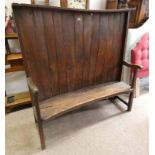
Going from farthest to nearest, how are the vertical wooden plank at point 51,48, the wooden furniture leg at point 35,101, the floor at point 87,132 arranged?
the floor at point 87,132 → the vertical wooden plank at point 51,48 → the wooden furniture leg at point 35,101

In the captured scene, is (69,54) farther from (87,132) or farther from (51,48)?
(87,132)

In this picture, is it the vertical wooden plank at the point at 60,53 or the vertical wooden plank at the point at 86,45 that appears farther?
the vertical wooden plank at the point at 86,45

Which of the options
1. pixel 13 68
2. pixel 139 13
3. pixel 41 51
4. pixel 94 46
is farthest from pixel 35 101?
pixel 139 13

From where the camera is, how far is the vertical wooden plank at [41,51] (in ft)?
4.14

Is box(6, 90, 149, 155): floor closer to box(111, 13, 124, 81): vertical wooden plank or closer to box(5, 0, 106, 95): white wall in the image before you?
box(5, 0, 106, 95): white wall

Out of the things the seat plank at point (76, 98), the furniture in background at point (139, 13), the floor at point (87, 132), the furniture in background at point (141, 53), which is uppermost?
the furniture in background at point (139, 13)

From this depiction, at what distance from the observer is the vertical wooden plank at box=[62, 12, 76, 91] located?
140 cm

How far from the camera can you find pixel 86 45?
63.4 inches

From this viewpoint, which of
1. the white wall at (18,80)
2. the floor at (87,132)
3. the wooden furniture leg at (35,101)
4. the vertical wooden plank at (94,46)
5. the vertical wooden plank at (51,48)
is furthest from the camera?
the white wall at (18,80)

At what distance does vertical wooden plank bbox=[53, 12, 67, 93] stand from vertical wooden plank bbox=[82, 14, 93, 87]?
0.90 ft

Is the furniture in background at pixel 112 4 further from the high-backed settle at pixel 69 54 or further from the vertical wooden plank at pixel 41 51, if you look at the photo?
the vertical wooden plank at pixel 41 51

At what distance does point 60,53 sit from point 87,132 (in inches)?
39.3

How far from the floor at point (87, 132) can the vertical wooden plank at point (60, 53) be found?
50 cm

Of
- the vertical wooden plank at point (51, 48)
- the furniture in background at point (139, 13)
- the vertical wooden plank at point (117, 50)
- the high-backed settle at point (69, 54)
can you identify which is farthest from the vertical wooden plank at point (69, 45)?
the furniture in background at point (139, 13)
